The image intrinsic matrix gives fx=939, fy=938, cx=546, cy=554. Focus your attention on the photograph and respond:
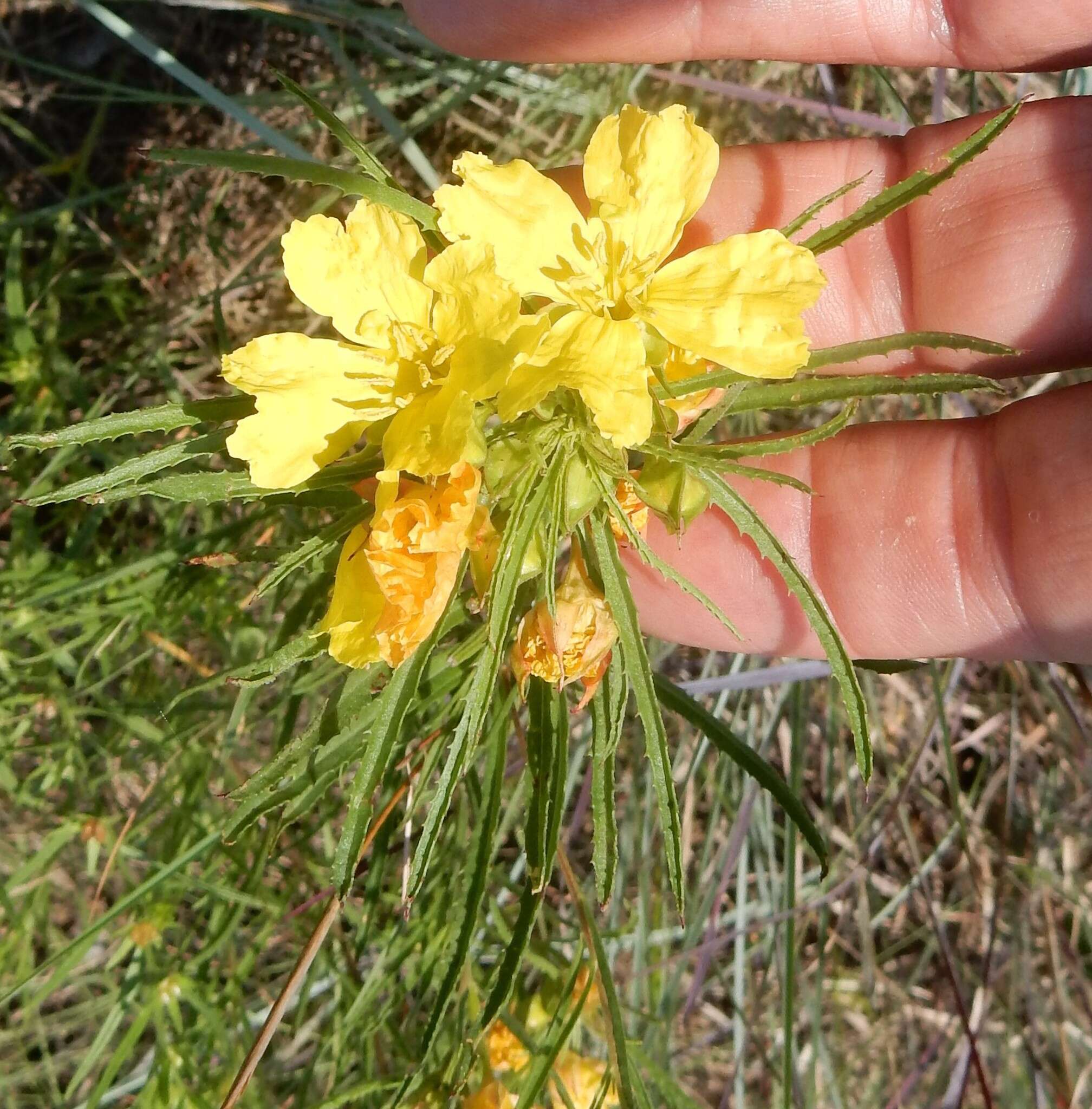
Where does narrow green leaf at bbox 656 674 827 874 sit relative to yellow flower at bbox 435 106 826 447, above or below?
below

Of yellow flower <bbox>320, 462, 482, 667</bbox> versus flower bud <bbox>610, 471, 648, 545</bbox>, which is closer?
yellow flower <bbox>320, 462, 482, 667</bbox>

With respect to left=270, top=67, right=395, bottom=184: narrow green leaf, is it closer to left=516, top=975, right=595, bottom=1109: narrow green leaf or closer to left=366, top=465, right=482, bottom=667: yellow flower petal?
left=366, top=465, right=482, bottom=667: yellow flower petal

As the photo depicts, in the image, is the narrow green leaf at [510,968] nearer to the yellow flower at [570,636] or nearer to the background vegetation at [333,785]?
the yellow flower at [570,636]

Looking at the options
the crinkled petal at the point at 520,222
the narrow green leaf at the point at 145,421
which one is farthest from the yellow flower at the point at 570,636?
the narrow green leaf at the point at 145,421

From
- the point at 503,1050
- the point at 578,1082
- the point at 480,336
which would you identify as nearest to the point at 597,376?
the point at 480,336

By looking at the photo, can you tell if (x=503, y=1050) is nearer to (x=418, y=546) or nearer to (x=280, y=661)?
(x=280, y=661)

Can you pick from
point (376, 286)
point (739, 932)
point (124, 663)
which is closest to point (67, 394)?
point (124, 663)

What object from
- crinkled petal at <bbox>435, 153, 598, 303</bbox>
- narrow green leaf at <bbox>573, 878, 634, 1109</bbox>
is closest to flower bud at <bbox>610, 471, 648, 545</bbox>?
crinkled petal at <bbox>435, 153, 598, 303</bbox>
